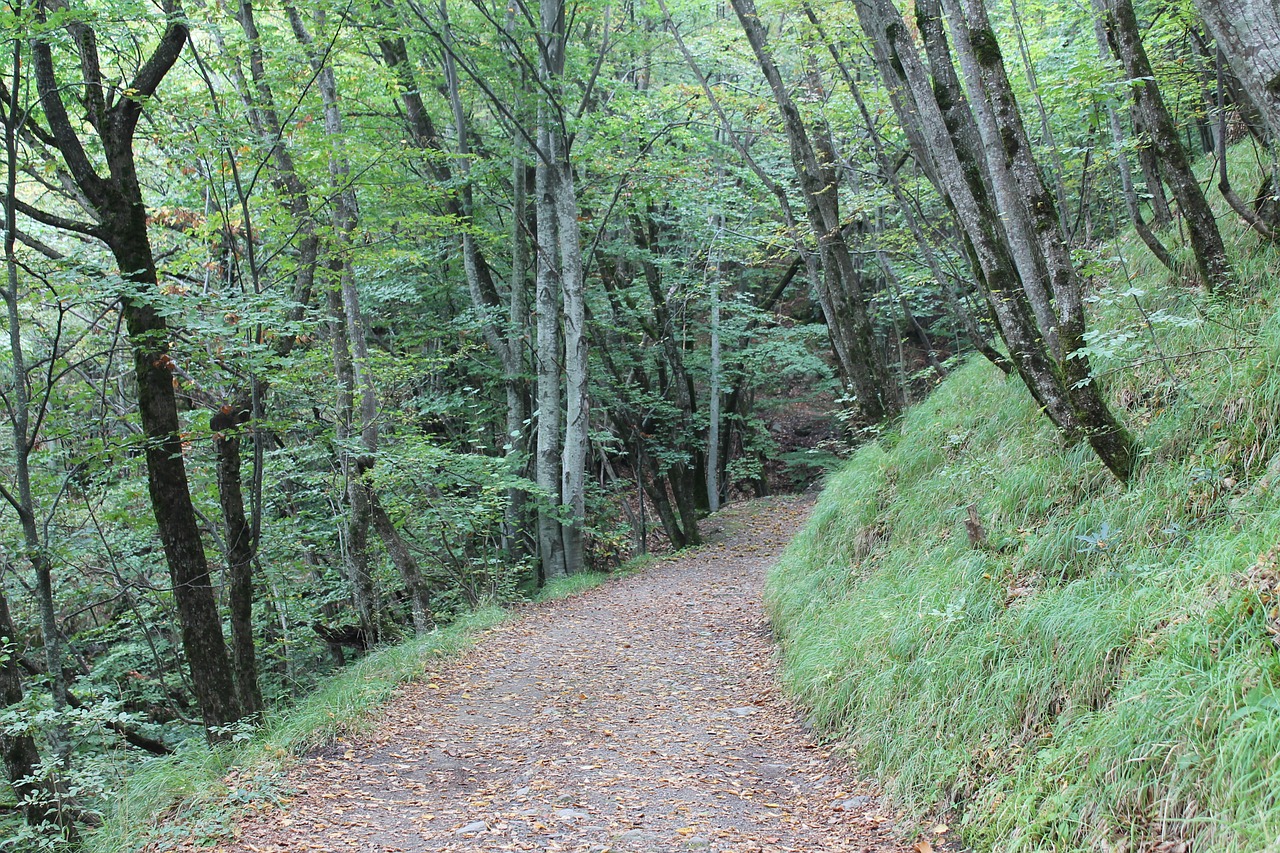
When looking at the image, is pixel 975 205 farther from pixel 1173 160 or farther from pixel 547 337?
pixel 547 337

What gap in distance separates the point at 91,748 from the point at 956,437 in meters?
9.34

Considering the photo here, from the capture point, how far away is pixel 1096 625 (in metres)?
3.36

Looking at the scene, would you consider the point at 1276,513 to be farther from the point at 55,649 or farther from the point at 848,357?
the point at 55,649

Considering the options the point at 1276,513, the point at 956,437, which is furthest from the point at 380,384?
the point at 1276,513

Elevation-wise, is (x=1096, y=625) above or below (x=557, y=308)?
below

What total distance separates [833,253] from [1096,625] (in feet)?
24.1

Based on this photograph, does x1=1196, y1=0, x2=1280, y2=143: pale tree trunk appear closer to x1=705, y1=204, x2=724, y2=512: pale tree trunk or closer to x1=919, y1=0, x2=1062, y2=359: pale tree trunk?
x1=919, y1=0, x2=1062, y2=359: pale tree trunk

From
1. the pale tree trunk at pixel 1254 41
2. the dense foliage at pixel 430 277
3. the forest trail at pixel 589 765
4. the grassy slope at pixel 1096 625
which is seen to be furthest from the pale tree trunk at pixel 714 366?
the pale tree trunk at pixel 1254 41

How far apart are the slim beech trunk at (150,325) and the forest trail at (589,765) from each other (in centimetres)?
165

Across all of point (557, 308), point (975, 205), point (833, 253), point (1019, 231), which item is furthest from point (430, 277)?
point (1019, 231)

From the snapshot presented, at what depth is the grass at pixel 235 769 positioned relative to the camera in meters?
4.18

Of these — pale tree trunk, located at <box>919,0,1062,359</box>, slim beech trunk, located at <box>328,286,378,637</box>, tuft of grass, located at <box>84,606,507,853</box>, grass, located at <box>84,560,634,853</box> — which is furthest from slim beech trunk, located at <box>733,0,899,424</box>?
tuft of grass, located at <box>84,606,507,853</box>

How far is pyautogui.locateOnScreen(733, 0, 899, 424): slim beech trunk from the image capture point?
935 centimetres

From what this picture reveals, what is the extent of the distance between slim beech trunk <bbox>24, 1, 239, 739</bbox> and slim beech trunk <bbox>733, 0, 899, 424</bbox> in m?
6.15
